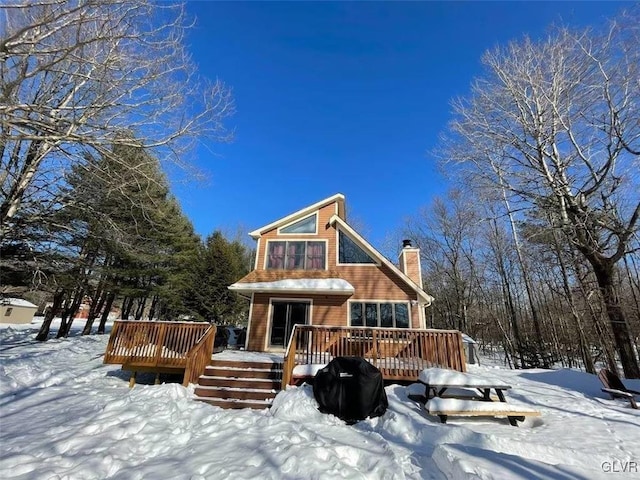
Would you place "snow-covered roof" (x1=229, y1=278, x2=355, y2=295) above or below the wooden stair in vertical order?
above

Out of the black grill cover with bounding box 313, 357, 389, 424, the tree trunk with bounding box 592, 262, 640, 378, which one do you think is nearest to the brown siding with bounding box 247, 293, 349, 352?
the black grill cover with bounding box 313, 357, 389, 424

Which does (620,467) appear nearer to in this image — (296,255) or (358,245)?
(358,245)

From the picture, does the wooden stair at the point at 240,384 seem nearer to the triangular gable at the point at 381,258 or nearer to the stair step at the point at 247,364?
the stair step at the point at 247,364

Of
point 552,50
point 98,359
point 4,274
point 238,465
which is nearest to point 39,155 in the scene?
point 4,274

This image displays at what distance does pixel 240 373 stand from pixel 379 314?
575cm

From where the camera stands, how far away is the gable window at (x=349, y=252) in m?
12.0

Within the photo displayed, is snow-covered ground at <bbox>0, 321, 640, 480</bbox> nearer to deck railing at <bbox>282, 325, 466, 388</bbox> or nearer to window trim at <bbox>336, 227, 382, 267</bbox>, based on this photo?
deck railing at <bbox>282, 325, 466, 388</bbox>

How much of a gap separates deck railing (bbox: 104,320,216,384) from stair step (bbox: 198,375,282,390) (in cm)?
48

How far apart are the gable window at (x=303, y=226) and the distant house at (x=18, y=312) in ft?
97.6

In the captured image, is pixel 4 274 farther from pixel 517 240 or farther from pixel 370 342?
pixel 517 240

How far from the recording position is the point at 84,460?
11.0ft

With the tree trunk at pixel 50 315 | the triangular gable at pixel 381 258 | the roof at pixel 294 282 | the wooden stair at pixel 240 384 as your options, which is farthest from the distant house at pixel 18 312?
the triangular gable at pixel 381 258

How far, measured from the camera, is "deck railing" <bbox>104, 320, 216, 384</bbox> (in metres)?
7.48

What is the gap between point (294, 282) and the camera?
36.8 feet
